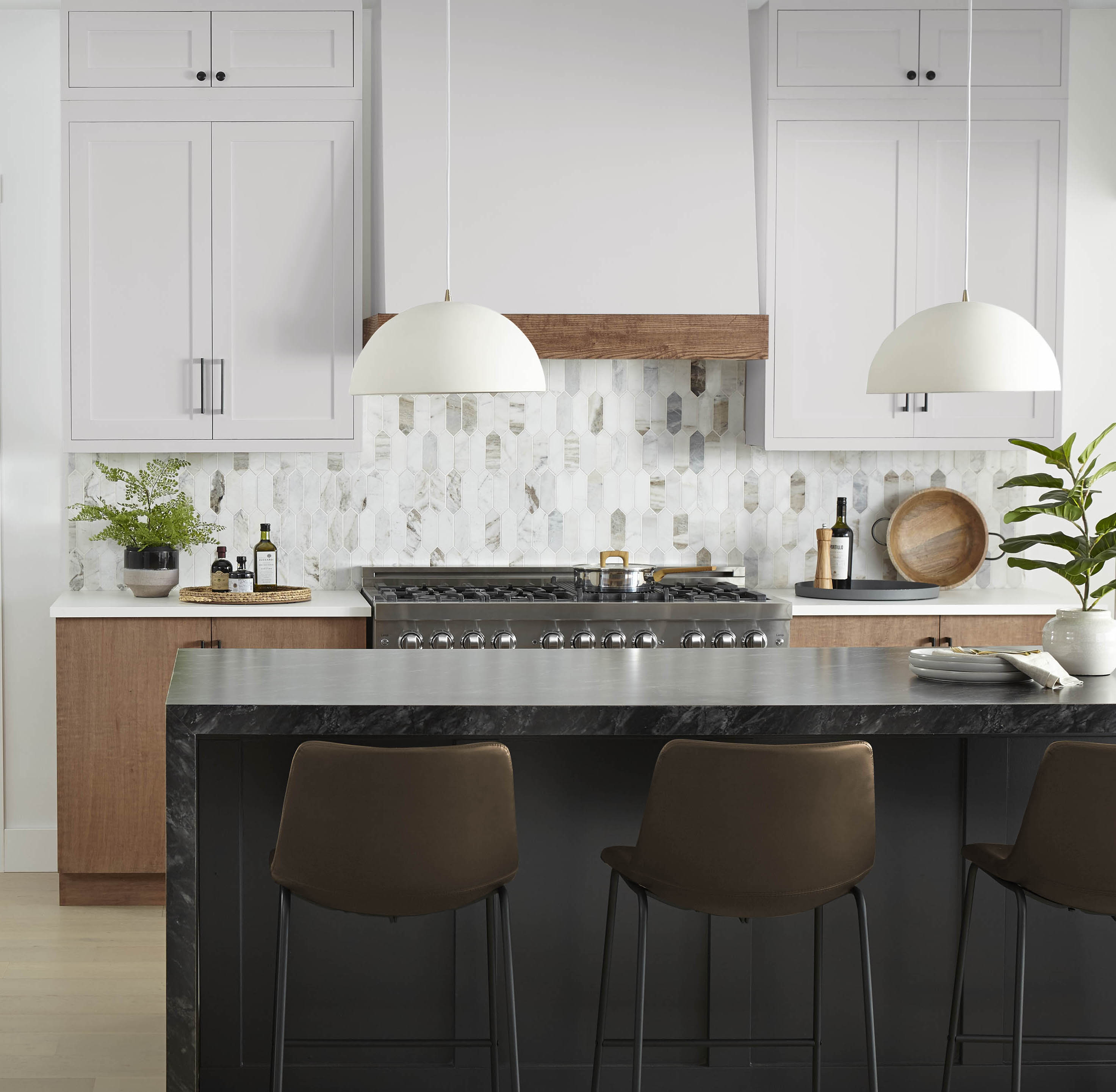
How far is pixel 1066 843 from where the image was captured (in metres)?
2.13

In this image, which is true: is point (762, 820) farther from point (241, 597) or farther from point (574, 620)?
point (241, 597)

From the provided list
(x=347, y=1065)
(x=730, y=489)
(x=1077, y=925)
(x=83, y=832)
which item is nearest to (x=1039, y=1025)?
(x=1077, y=925)

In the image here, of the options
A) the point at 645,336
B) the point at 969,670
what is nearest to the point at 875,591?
the point at 645,336

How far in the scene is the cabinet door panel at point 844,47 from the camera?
13.7 ft

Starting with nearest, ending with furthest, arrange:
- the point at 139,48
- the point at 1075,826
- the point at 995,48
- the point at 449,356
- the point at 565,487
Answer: the point at 1075,826
the point at 449,356
the point at 139,48
the point at 995,48
the point at 565,487

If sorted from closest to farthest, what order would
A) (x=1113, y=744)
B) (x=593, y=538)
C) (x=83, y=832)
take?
(x=1113, y=744) → (x=83, y=832) → (x=593, y=538)

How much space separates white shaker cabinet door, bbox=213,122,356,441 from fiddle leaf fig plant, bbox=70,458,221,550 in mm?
351

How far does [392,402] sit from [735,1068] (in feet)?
8.84

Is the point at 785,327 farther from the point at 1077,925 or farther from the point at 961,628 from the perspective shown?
the point at 1077,925

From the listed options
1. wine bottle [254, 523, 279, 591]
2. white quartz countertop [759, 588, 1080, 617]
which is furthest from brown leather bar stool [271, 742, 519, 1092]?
wine bottle [254, 523, 279, 591]

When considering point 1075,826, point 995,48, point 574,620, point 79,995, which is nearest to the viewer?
point 1075,826

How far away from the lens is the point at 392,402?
450 centimetres

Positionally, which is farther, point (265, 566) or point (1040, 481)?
point (265, 566)

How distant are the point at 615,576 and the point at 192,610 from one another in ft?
4.50
